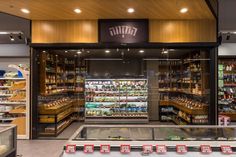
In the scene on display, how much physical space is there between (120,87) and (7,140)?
15.3 feet

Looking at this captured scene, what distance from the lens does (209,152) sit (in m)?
2.56

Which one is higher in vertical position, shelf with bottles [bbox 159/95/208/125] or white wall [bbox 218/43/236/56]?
white wall [bbox 218/43/236/56]

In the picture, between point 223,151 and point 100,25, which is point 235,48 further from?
point 223,151

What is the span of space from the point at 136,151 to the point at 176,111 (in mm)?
6051

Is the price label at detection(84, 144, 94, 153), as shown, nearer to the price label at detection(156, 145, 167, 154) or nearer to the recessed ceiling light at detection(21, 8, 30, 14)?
the price label at detection(156, 145, 167, 154)

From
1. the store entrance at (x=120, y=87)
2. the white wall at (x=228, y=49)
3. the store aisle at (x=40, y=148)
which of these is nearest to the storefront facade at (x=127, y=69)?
the store entrance at (x=120, y=87)

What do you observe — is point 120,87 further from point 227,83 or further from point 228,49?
point 227,83

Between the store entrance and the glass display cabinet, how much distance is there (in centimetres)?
310

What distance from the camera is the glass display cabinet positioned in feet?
13.6

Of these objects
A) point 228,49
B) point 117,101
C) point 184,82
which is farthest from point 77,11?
point 228,49

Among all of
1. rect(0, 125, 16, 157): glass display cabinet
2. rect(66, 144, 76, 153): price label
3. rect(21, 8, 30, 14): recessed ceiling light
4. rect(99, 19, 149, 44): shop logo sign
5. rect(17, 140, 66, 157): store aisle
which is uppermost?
rect(21, 8, 30, 14): recessed ceiling light

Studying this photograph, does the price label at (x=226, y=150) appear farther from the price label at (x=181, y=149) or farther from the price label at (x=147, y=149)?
the price label at (x=147, y=149)

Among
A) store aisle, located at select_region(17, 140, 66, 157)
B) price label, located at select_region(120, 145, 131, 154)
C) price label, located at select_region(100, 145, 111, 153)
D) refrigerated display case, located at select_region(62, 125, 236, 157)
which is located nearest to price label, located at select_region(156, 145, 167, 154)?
refrigerated display case, located at select_region(62, 125, 236, 157)

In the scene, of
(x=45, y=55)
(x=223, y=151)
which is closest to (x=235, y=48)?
(x=45, y=55)
